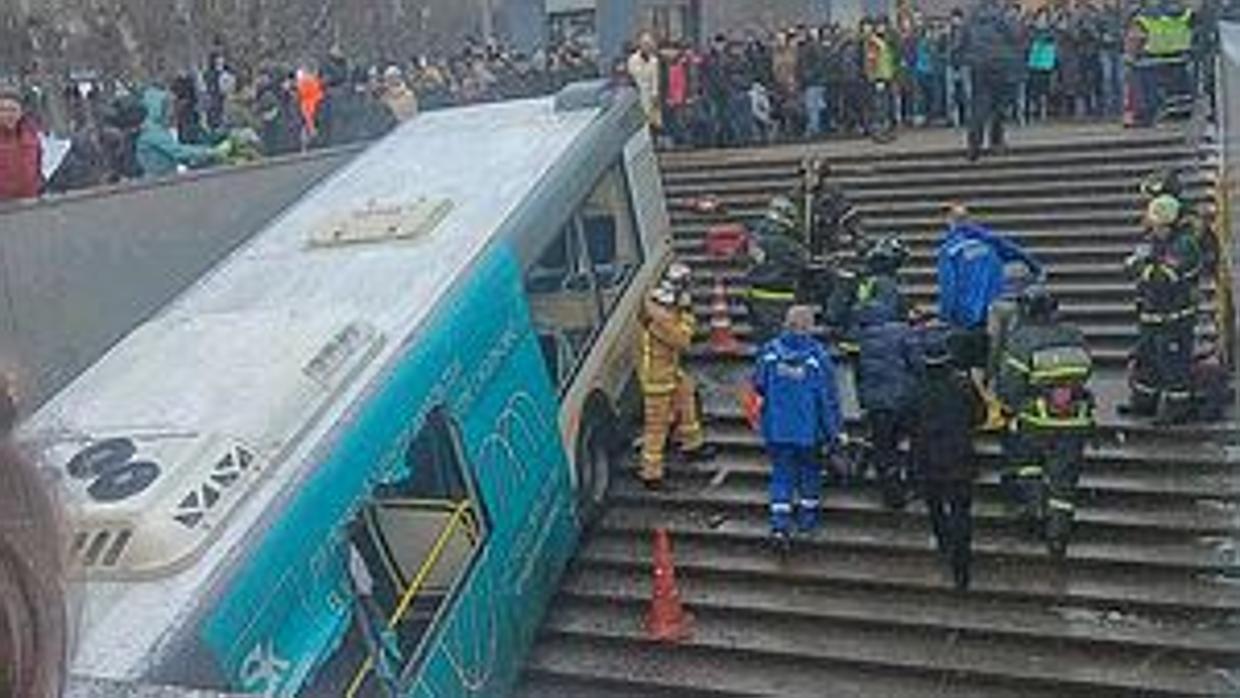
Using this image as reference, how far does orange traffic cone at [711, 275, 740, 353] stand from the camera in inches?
509

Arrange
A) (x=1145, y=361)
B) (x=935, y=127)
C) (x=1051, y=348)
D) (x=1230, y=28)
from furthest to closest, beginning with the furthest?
(x=935, y=127) < (x=1230, y=28) < (x=1145, y=361) < (x=1051, y=348)

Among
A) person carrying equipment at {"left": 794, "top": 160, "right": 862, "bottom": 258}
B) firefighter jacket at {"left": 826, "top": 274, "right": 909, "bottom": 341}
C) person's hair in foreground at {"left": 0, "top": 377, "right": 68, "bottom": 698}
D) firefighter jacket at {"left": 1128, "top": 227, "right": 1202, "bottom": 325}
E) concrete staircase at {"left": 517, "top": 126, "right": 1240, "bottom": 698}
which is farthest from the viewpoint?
person carrying equipment at {"left": 794, "top": 160, "right": 862, "bottom": 258}

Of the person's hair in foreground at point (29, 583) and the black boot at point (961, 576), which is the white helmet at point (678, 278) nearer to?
the black boot at point (961, 576)

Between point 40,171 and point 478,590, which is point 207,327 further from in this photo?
point 40,171

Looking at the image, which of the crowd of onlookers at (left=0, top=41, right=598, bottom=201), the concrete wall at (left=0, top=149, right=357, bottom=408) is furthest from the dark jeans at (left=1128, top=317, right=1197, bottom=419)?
the crowd of onlookers at (left=0, top=41, right=598, bottom=201)

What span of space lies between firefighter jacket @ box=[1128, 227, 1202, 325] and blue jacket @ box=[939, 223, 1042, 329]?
0.81 m

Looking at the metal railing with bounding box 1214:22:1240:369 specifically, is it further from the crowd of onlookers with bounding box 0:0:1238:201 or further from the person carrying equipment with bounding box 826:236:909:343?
the crowd of onlookers with bounding box 0:0:1238:201

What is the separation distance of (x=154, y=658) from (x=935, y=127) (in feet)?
49.7

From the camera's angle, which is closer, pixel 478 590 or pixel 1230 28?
pixel 478 590

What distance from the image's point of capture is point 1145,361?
1023 cm

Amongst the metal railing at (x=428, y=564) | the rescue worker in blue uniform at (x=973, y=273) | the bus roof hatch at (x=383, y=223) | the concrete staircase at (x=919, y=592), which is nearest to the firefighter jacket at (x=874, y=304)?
the rescue worker in blue uniform at (x=973, y=273)

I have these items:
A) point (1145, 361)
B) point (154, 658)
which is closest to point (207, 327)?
point (154, 658)

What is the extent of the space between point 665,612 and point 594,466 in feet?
4.34

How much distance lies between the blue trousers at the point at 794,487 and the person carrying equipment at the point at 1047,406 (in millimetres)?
1339
